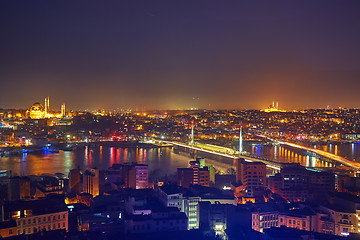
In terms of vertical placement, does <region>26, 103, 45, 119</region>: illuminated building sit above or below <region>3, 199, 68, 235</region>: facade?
above

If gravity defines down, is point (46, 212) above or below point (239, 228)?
above

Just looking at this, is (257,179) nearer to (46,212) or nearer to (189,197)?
(189,197)

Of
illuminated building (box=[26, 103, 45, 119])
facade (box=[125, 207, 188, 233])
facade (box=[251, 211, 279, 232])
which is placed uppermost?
illuminated building (box=[26, 103, 45, 119])

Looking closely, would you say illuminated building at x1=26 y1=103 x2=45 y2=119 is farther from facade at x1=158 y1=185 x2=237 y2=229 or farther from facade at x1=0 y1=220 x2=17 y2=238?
facade at x1=0 y1=220 x2=17 y2=238

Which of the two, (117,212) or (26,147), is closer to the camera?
(117,212)

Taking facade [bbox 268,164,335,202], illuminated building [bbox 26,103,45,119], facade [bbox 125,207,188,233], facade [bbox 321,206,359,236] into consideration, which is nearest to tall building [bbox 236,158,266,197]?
facade [bbox 268,164,335,202]

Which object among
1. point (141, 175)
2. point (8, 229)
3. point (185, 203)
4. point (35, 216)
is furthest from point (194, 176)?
point (8, 229)

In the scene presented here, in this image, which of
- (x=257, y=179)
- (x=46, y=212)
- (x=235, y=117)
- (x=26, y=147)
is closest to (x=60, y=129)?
(x=26, y=147)

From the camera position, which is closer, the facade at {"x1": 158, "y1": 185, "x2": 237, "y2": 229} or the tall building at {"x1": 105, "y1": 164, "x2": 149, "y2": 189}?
the facade at {"x1": 158, "y1": 185, "x2": 237, "y2": 229}
